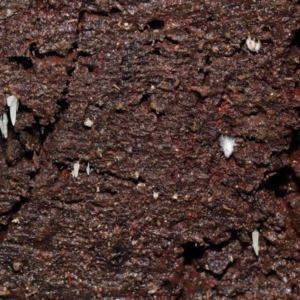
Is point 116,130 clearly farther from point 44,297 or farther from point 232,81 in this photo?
point 44,297

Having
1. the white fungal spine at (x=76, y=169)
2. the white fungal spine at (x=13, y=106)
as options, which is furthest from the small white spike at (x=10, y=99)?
the white fungal spine at (x=76, y=169)

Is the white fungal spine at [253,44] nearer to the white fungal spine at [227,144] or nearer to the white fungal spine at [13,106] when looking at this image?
the white fungal spine at [227,144]

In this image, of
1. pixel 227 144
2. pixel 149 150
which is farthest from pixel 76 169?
pixel 227 144

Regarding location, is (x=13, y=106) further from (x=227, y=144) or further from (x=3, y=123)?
(x=227, y=144)

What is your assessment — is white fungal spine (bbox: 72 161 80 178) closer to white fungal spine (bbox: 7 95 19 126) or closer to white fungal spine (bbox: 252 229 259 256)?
white fungal spine (bbox: 7 95 19 126)

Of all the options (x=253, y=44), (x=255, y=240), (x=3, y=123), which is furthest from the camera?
(x=255, y=240)

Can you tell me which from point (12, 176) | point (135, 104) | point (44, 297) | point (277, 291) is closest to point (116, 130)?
point (135, 104)
